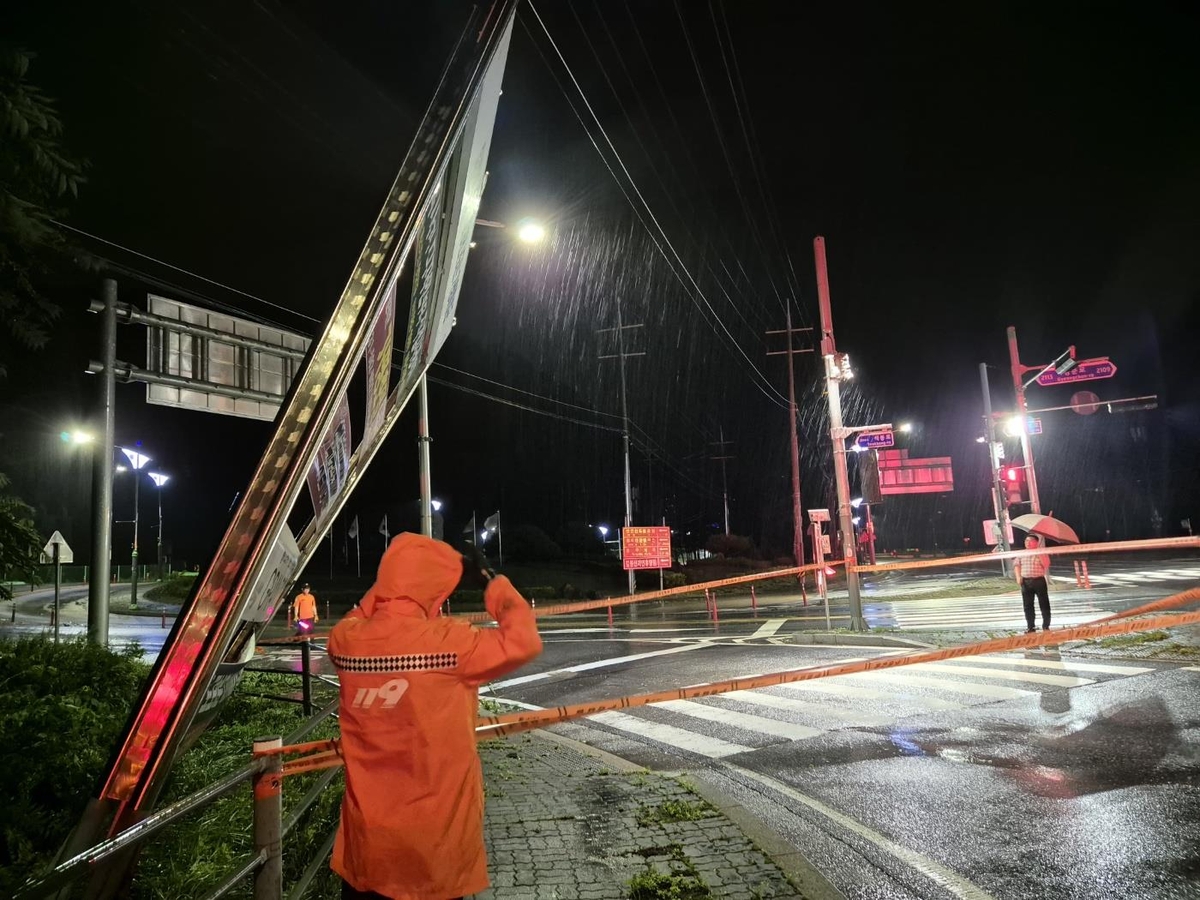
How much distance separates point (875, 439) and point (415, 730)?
15.2 metres

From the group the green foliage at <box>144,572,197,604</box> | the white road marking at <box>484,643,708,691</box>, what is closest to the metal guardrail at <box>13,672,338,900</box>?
the white road marking at <box>484,643,708,691</box>

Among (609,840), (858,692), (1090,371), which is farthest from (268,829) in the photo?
(1090,371)

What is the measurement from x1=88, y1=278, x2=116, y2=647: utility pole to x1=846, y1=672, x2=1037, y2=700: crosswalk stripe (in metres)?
10.6

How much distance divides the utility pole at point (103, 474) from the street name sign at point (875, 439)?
14.0m

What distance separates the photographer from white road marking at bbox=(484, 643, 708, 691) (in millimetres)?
11328

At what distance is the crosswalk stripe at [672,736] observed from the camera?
6785 millimetres

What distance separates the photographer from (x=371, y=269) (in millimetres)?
2430

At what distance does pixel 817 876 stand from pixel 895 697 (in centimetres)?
511

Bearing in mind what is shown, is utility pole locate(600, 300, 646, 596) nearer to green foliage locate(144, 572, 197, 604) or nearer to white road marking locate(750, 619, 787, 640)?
white road marking locate(750, 619, 787, 640)

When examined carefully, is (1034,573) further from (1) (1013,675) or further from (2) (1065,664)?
(1) (1013,675)

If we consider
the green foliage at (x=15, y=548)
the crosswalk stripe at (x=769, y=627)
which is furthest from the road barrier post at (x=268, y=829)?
the crosswalk stripe at (x=769, y=627)

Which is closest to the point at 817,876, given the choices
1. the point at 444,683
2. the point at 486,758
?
the point at 444,683

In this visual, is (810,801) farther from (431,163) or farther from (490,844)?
(431,163)

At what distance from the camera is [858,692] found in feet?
28.8
